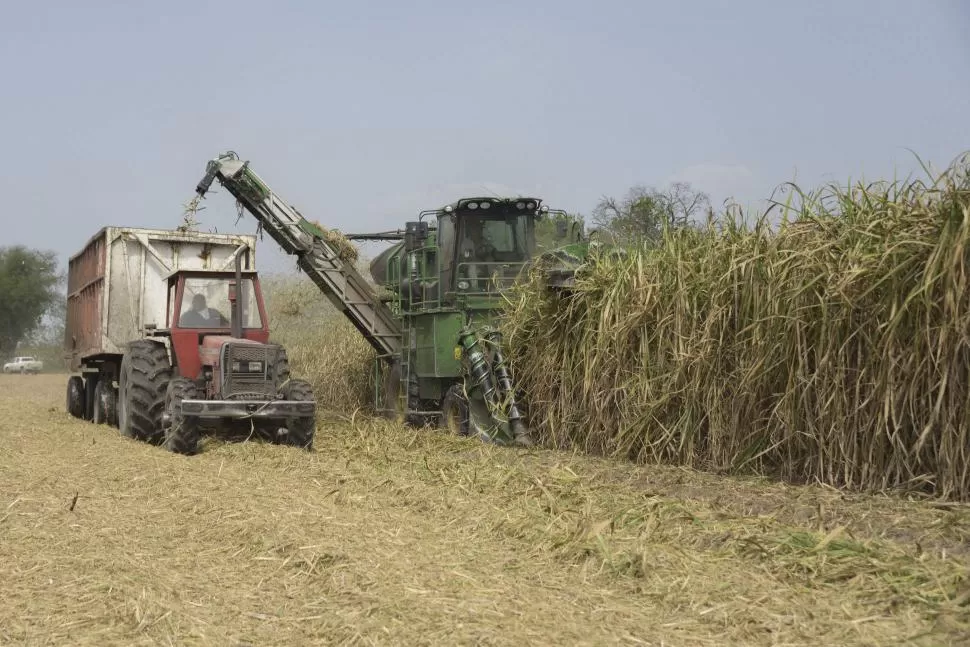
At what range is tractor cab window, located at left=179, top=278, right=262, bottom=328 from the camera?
10.8 m

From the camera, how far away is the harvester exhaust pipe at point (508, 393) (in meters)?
9.84

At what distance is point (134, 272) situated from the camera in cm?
1297

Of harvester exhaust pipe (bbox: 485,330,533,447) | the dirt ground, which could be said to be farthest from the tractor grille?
harvester exhaust pipe (bbox: 485,330,533,447)

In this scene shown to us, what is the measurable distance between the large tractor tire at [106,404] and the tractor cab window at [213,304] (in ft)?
11.3

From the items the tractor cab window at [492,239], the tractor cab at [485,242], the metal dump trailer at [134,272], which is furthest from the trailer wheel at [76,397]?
the tractor cab window at [492,239]

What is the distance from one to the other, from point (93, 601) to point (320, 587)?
1007mm

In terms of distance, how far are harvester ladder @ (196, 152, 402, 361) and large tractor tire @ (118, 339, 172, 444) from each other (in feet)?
9.36

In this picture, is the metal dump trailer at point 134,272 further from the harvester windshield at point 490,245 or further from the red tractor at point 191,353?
the harvester windshield at point 490,245

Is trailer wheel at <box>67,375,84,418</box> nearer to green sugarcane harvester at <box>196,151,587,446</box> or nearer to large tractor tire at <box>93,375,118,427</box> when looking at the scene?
large tractor tire at <box>93,375,118,427</box>

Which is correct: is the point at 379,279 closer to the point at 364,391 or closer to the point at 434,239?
the point at 364,391

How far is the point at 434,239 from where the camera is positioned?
38.7 ft

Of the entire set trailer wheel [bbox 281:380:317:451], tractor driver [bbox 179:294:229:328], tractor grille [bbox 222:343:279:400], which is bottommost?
trailer wheel [bbox 281:380:317:451]

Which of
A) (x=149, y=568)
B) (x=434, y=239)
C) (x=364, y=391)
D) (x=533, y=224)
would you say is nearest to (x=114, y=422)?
(x=364, y=391)

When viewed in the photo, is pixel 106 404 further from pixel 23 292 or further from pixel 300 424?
pixel 23 292
